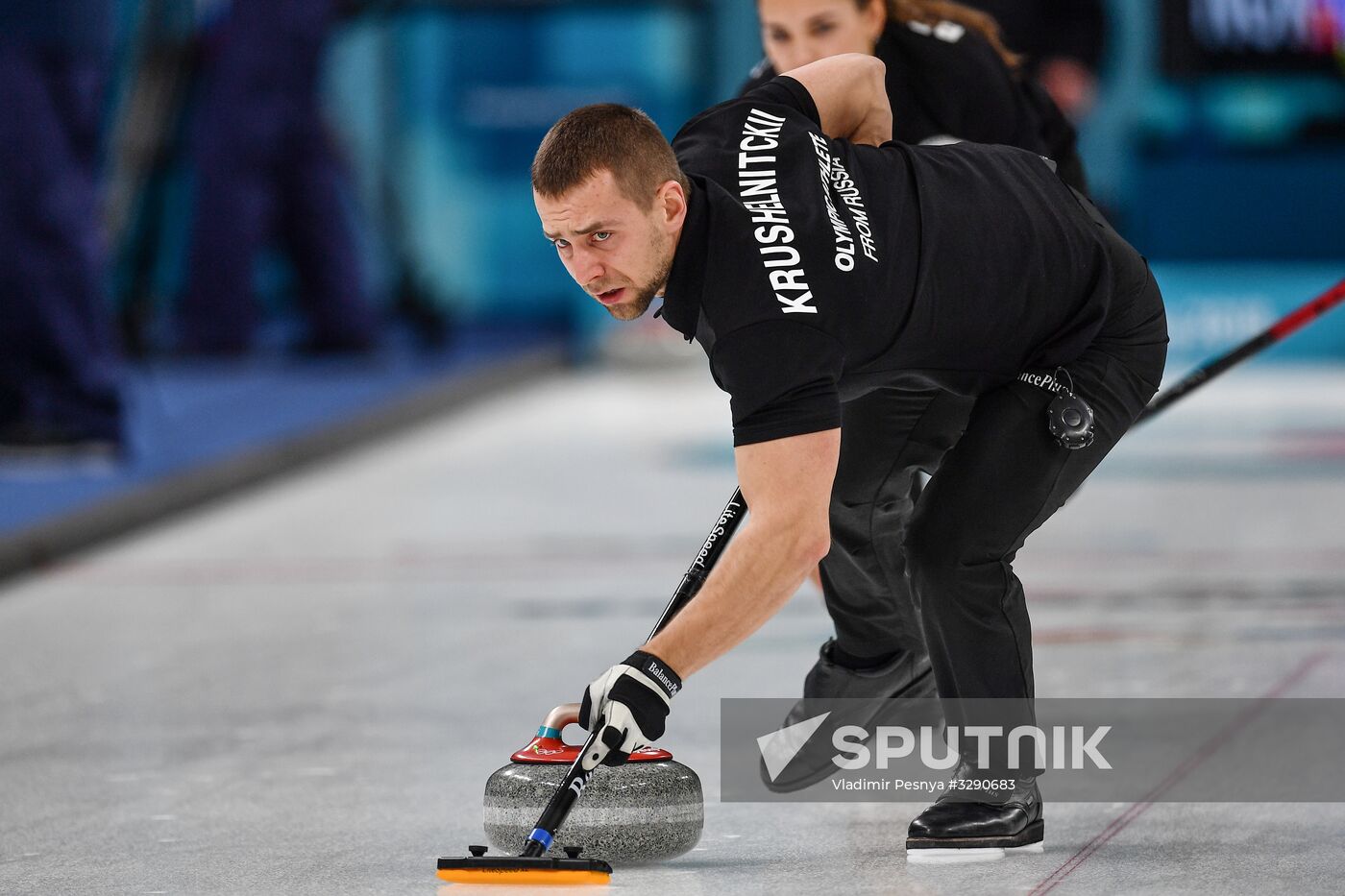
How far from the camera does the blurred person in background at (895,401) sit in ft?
11.6

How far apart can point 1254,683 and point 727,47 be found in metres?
9.69

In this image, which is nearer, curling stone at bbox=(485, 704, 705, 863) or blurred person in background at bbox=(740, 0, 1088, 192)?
curling stone at bbox=(485, 704, 705, 863)

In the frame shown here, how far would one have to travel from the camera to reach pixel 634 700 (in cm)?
283

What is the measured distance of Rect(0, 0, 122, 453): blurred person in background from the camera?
723 centimetres

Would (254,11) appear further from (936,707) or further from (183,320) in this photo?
(936,707)

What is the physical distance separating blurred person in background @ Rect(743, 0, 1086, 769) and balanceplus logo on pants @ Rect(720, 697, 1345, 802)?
48 millimetres

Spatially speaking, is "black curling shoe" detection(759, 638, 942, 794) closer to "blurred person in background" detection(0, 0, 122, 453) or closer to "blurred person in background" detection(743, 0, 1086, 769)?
"blurred person in background" detection(743, 0, 1086, 769)

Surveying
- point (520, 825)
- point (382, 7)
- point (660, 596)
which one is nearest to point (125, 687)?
point (660, 596)

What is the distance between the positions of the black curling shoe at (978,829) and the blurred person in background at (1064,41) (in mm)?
9349

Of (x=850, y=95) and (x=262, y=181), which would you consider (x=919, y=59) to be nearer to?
(x=850, y=95)

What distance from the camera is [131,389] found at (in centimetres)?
1019

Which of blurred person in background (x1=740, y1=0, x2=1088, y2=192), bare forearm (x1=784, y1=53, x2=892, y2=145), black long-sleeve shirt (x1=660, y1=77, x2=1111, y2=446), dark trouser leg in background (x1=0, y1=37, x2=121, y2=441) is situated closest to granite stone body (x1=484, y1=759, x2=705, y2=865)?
black long-sleeve shirt (x1=660, y1=77, x2=1111, y2=446)

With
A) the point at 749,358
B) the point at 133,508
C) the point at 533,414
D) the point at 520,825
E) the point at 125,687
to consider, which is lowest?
the point at 533,414

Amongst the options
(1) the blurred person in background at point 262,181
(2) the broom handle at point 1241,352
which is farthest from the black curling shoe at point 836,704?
(1) the blurred person in background at point 262,181
